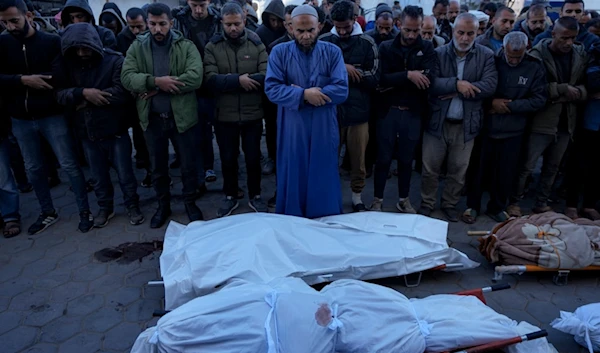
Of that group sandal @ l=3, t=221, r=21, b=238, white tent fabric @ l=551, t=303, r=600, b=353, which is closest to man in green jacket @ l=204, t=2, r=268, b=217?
sandal @ l=3, t=221, r=21, b=238

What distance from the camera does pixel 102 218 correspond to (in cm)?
487

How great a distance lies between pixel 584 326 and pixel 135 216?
167 inches

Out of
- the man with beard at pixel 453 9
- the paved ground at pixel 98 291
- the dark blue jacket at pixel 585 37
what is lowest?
the paved ground at pixel 98 291

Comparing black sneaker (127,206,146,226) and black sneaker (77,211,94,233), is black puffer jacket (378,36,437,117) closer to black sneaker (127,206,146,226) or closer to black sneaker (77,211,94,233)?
black sneaker (127,206,146,226)

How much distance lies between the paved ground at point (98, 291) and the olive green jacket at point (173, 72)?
4.31 ft

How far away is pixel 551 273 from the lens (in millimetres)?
3961

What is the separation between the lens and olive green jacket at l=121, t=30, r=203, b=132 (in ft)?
14.1

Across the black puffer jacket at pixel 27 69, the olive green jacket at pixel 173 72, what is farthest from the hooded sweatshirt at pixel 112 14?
the olive green jacket at pixel 173 72

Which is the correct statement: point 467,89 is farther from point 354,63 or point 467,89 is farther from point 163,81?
point 163,81

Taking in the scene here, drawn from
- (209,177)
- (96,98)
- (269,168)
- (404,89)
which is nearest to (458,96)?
(404,89)

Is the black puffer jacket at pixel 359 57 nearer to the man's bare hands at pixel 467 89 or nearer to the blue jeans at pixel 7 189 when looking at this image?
the man's bare hands at pixel 467 89

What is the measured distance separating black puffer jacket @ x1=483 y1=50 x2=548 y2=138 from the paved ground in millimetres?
1182

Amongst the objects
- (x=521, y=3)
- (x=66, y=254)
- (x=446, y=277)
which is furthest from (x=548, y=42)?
(x=521, y=3)

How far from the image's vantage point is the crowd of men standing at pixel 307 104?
4.25m
